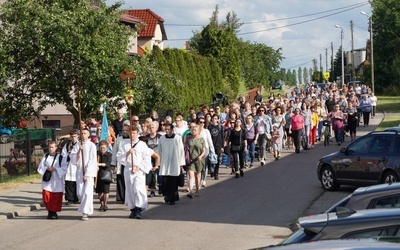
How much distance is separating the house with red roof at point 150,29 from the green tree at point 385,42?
824 inches

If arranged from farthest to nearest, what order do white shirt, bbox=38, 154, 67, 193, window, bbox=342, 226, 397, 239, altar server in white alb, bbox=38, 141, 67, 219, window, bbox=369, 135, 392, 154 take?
window, bbox=369, 135, 392, 154
white shirt, bbox=38, 154, 67, 193
altar server in white alb, bbox=38, 141, 67, 219
window, bbox=342, 226, 397, 239

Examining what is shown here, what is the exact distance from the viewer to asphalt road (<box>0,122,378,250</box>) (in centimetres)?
1427

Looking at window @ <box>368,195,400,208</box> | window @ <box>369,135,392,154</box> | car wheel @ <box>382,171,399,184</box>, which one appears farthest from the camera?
window @ <box>369,135,392,154</box>

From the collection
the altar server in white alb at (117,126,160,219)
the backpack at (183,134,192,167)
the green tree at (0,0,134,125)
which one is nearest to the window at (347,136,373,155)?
the backpack at (183,134,192,167)

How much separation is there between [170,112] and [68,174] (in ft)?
64.2

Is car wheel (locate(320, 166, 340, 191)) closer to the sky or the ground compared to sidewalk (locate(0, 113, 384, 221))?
closer to the sky

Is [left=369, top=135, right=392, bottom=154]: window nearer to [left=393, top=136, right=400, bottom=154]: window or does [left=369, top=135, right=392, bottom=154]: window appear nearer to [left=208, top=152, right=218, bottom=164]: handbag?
[left=393, top=136, right=400, bottom=154]: window

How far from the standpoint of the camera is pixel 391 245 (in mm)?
4824

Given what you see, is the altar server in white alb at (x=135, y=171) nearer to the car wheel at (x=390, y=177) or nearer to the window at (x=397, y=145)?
the car wheel at (x=390, y=177)

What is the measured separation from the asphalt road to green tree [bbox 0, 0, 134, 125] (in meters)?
6.52

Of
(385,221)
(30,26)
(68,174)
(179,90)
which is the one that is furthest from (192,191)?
(179,90)

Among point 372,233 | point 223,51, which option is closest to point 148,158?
point 372,233

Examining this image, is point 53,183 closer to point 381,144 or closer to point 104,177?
point 104,177

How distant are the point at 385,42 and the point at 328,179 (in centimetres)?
7223
